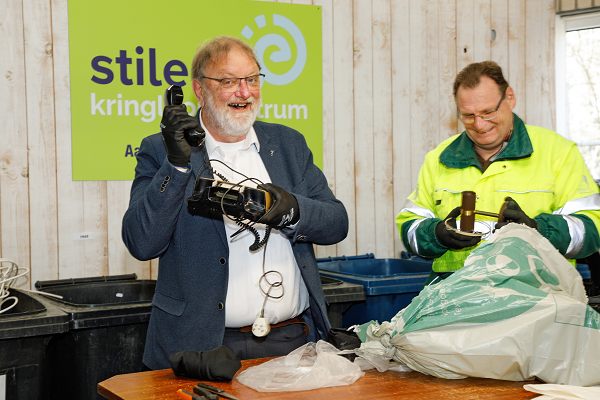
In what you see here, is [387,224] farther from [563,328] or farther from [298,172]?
[563,328]

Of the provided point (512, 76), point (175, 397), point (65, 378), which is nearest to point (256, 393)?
point (175, 397)

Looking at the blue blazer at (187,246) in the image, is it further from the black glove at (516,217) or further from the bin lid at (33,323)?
the black glove at (516,217)

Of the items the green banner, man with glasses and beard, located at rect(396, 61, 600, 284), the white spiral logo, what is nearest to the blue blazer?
man with glasses and beard, located at rect(396, 61, 600, 284)

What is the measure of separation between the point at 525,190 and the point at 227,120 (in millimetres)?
1007

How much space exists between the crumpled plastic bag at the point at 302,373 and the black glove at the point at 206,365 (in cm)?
4

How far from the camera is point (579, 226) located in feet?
5.89

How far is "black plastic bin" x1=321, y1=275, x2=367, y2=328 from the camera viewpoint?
233 cm

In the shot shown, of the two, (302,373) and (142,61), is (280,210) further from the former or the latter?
(142,61)

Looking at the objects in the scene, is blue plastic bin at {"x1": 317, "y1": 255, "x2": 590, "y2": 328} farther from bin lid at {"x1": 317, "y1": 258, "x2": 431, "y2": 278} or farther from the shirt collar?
the shirt collar

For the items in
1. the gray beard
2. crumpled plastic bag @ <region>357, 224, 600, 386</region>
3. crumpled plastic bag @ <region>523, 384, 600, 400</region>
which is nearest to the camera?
crumpled plastic bag @ <region>523, 384, 600, 400</region>

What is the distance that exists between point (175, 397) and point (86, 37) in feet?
6.88

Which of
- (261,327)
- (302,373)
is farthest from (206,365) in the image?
(261,327)

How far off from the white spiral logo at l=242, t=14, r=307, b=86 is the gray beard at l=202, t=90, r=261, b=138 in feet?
4.39

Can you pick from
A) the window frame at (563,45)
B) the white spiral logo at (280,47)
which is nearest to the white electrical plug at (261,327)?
the white spiral logo at (280,47)
